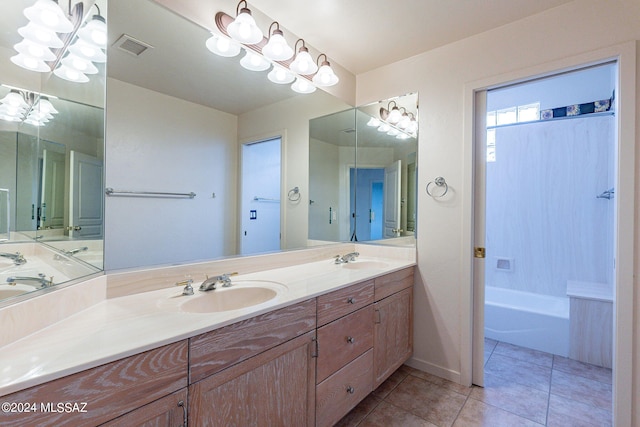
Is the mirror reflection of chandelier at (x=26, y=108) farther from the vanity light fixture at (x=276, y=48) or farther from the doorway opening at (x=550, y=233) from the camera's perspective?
the doorway opening at (x=550, y=233)

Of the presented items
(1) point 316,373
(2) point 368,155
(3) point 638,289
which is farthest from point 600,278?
(1) point 316,373

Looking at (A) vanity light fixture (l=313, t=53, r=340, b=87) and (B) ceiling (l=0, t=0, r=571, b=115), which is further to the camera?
(A) vanity light fixture (l=313, t=53, r=340, b=87)

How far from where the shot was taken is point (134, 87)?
1.25 meters

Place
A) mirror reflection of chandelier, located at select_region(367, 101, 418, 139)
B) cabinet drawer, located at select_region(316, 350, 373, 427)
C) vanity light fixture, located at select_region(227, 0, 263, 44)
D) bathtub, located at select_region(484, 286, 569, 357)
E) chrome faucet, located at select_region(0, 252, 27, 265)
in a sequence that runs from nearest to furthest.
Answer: chrome faucet, located at select_region(0, 252, 27, 265)
cabinet drawer, located at select_region(316, 350, 373, 427)
vanity light fixture, located at select_region(227, 0, 263, 44)
mirror reflection of chandelier, located at select_region(367, 101, 418, 139)
bathtub, located at select_region(484, 286, 569, 357)

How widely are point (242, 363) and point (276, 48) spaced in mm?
A: 1682

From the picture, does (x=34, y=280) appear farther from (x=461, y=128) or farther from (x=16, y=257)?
(x=461, y=128)

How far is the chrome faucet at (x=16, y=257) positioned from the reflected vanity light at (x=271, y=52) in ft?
4.15

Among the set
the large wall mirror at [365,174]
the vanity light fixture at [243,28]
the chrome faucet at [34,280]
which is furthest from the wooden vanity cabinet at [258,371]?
the vanity light fixture at [243,28]

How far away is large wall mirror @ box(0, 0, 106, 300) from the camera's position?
1015 mm

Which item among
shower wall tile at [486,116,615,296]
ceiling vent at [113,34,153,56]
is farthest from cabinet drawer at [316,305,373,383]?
shower wall tile at [486,116,615,296]

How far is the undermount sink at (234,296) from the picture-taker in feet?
4.16

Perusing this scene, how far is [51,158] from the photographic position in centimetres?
114

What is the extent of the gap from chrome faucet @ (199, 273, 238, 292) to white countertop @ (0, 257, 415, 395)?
4 cm

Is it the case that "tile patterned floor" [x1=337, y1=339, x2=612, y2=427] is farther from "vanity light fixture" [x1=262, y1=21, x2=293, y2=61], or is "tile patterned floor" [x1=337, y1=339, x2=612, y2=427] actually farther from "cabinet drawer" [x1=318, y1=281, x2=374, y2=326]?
"vanity light fixture" [x1=262, y1=21, x2=293, y2=61]
